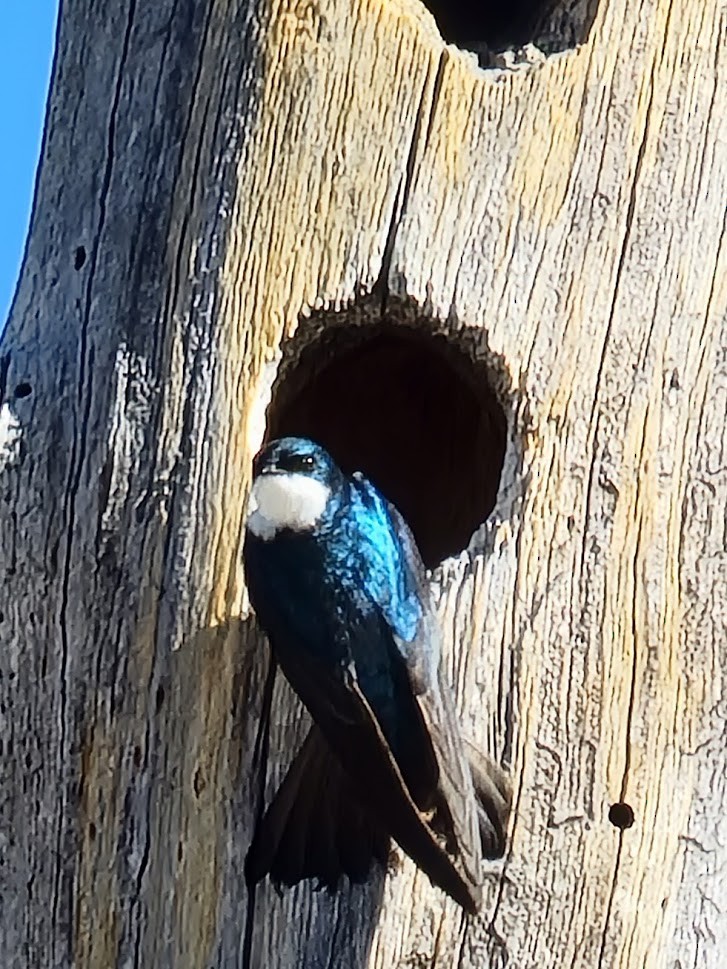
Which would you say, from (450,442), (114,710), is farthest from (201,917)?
(450,442)

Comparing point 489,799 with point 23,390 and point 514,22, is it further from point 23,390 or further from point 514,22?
point 514,22

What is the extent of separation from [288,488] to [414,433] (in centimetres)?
77

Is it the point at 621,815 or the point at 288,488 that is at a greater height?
the point at 288,488

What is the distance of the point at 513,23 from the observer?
9.12 ft

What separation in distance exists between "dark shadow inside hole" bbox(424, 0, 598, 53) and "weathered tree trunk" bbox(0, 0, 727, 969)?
0.03 meters

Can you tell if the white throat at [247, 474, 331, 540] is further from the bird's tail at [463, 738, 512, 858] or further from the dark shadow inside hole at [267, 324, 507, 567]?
the dark shadow inside hole at [267, 324, 507, 567]

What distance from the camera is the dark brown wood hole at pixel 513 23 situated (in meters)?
2.50

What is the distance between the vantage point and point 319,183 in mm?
2400

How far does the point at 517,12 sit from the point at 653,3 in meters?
0.35

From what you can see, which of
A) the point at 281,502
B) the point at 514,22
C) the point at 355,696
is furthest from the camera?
the point at 514,22

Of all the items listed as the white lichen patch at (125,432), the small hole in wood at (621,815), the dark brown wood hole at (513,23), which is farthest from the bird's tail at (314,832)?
the dark brown wood hole at (513,23)

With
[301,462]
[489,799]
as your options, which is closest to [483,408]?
[301,462]

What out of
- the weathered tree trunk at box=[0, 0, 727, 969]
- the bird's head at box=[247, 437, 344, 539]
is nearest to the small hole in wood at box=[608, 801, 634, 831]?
the weathered tree trunk at box=[0, 0, 727, 969]

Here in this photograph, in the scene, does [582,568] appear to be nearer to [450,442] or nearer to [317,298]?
[317,298]
